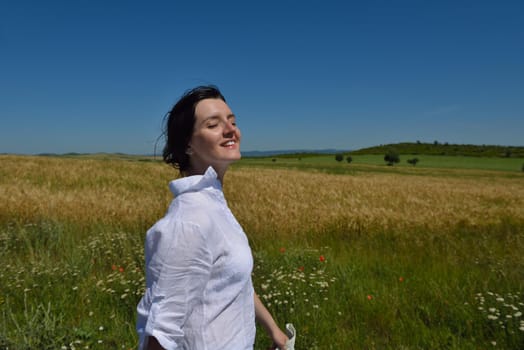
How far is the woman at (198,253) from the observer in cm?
98

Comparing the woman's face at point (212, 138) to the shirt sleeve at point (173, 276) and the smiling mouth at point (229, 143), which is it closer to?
the smiling mouth at point (229, 143)

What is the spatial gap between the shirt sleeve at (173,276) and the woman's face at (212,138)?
1.32 feet

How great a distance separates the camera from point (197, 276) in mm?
1020

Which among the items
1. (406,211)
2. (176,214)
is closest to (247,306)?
(176,214)

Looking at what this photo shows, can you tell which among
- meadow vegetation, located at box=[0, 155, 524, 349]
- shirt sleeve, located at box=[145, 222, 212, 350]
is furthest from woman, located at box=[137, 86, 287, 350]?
meadow vegetation, located at box=[0, 155, 524, 349]

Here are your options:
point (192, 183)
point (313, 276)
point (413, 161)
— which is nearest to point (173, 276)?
point (192, 183)

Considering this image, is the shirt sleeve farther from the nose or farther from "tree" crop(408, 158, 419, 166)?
"tree" crop(408, 158, 419, 166)

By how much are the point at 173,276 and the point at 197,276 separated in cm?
8

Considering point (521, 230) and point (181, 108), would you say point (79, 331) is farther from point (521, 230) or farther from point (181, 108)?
point (521, 230)

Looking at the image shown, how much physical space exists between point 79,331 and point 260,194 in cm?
599

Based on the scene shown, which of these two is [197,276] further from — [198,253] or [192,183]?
[192,183]

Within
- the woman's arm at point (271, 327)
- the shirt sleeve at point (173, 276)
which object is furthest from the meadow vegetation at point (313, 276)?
the shirt sleeve at point (173, 276)

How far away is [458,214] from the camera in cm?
671

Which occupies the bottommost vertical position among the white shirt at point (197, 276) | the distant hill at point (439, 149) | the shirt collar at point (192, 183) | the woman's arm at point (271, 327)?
the woman's arm at point (271, 327)
